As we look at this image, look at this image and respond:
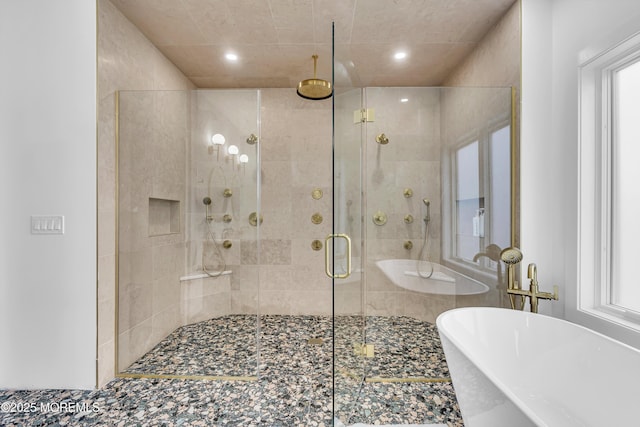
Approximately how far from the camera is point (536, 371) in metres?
1.46

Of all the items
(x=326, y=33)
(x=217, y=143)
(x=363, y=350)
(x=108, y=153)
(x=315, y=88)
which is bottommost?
(x=363, y=350)

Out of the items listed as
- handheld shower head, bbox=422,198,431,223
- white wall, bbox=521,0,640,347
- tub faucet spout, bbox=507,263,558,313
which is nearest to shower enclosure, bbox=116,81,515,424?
handheld shower head, bbox=422,198,431,223

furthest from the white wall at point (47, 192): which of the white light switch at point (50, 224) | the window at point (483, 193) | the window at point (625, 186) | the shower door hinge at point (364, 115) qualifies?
the window at point (625, 186)

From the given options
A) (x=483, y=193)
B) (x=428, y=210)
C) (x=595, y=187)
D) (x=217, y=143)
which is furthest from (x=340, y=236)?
(x=595, y=187)

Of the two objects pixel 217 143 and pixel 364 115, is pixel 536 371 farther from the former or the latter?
pixel 217 143

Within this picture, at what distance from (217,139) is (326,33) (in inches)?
46.1

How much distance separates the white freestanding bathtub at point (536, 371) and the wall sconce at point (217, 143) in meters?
1.93

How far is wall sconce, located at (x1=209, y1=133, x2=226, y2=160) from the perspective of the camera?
229cm

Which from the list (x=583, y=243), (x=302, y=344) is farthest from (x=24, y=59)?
(x=583, y=243)

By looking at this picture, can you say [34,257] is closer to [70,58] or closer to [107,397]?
[107,397]

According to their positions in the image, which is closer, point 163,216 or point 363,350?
point 363,350

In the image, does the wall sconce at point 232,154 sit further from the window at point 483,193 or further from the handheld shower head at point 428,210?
the window at point 483,193

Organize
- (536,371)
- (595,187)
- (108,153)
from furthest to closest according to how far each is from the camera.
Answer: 1. (108,153)
2. (595,187)
3. (536,371)

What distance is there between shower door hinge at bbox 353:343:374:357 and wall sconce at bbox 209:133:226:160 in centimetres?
170
